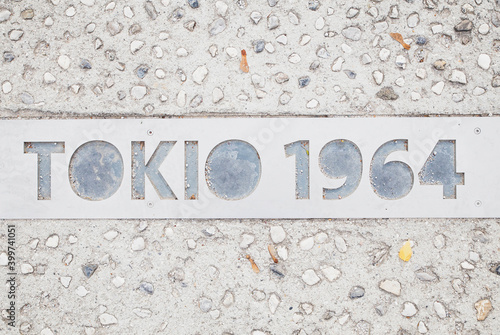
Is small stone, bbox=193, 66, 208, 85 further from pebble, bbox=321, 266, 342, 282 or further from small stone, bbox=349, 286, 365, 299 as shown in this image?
small stone, bbox=349, 286, 365, 299

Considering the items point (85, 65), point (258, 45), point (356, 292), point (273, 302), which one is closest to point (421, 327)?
point (356, 292)

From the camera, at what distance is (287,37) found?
186 centimetres

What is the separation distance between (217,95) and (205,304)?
106 cm

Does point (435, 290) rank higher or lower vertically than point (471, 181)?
lower

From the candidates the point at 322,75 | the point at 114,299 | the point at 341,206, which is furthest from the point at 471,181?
the point at 114,299

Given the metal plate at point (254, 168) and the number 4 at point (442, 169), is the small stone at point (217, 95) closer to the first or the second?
the metal plate at point (254, 168)

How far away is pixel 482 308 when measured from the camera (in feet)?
5.88

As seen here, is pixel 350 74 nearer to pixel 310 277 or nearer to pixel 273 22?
pixel 273 22

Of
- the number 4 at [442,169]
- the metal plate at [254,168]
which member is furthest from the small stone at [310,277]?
the number 4 at [442,169]

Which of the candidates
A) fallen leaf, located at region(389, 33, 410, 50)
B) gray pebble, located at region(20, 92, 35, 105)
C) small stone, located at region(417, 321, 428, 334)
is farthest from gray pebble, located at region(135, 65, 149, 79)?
small stone, located at region(417, 321, 428, 334)

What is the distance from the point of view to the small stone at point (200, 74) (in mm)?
1848

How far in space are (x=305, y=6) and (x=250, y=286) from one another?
4.82ft

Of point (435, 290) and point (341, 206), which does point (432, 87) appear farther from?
point (435, 290)

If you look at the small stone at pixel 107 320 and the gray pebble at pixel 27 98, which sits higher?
the gray pebble at pixel 27 98
